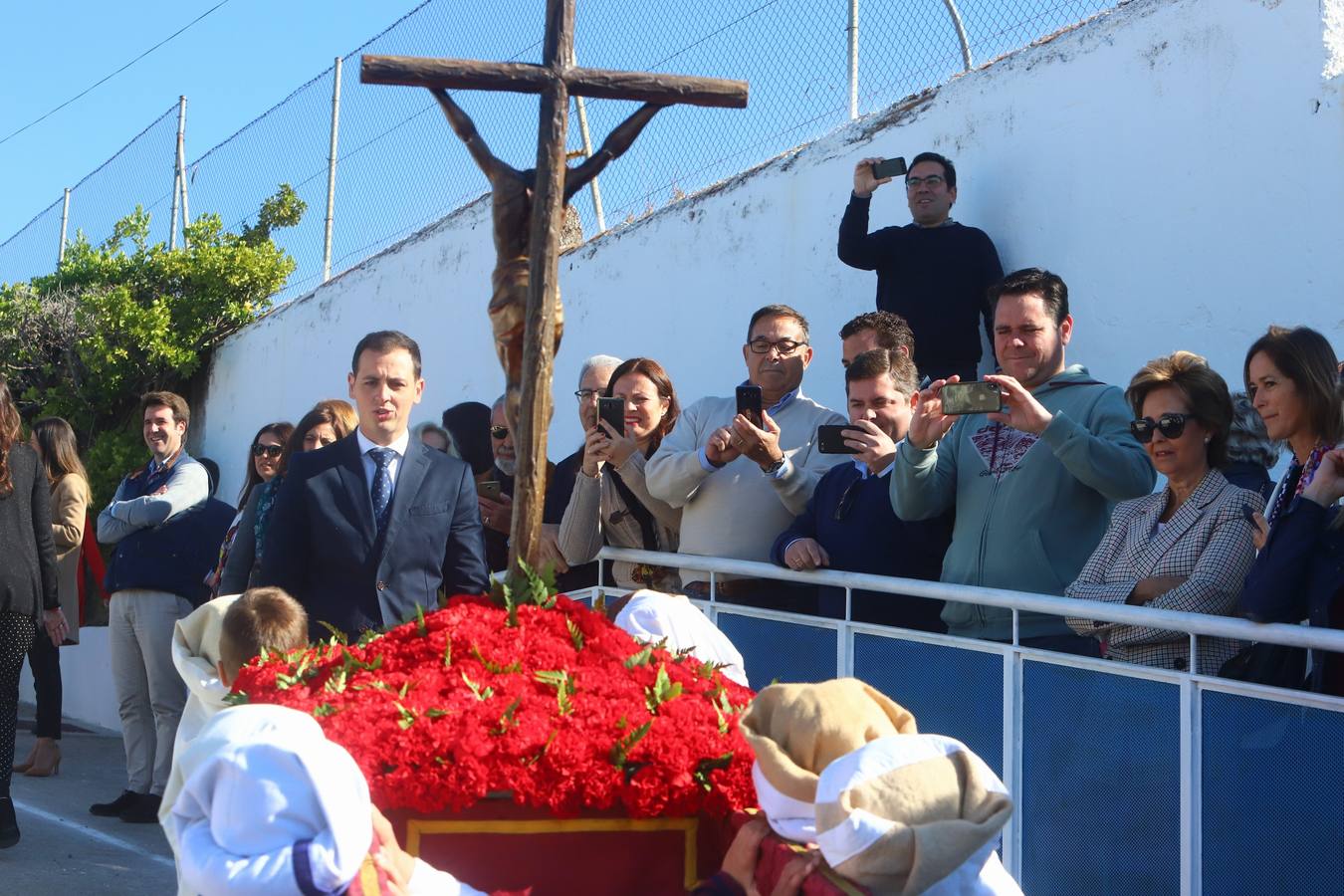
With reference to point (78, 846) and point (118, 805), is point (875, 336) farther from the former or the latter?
point (118, 805)

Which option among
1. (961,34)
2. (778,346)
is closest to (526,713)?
(778,346)

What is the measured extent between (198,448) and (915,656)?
1201 centimetres

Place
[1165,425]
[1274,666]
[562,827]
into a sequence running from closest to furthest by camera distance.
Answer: [562,827] < [1274,666] < [1165,425]

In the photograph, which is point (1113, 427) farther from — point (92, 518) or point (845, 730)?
point (92, 518)

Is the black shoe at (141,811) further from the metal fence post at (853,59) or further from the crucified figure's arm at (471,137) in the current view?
the crucified figure's arm at (471,137)

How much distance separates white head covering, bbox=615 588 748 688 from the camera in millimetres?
3418

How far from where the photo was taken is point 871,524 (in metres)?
5.01

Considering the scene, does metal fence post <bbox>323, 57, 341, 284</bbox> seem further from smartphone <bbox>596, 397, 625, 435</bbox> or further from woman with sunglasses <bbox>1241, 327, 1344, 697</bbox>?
woman with sunglasses <bbox>1241, 327, 1344, 697</bbox>

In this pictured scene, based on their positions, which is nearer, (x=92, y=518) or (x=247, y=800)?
(x=247, y=800)

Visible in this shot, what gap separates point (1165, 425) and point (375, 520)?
2.27 metres

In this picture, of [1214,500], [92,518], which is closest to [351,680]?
[1214,500]

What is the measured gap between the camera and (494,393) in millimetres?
10789

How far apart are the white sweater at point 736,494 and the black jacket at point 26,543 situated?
2826 millimetres

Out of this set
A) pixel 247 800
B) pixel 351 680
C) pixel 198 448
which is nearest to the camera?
pixel 247 800
